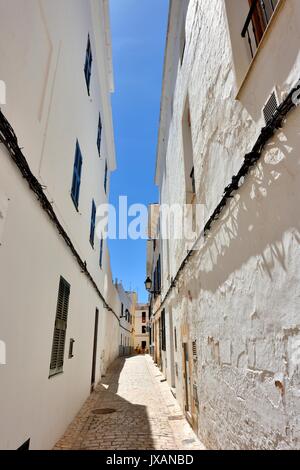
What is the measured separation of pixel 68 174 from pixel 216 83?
299 cm

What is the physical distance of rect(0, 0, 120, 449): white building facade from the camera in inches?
111

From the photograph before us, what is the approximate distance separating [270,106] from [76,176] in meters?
4.64

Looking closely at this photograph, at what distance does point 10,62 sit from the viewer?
285 cm

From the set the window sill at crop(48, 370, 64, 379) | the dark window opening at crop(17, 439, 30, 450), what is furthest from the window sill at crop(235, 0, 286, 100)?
the window sill at crop(48, 370, 64, 379)

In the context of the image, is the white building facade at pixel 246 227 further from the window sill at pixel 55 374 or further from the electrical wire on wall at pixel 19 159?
the window sill at pixel 55 374

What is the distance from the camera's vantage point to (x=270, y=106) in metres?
2.38

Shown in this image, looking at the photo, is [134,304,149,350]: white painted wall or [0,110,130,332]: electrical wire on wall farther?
[134,304,149,350]: white painted wall

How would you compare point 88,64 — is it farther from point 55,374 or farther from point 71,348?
point 55,374

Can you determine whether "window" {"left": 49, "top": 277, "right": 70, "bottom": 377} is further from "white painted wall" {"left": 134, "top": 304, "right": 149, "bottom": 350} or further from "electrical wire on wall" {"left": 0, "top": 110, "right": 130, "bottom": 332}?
"white painted wall" {"left": 134, "top": 304, "right": 149, "bottom": 350}

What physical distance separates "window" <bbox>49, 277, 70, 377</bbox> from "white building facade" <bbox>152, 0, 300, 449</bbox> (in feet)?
7.52

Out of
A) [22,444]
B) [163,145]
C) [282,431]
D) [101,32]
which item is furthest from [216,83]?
[163,145]

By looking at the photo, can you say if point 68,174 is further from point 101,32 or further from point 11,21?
point 101,32

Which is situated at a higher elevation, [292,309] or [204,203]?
[204,203]
